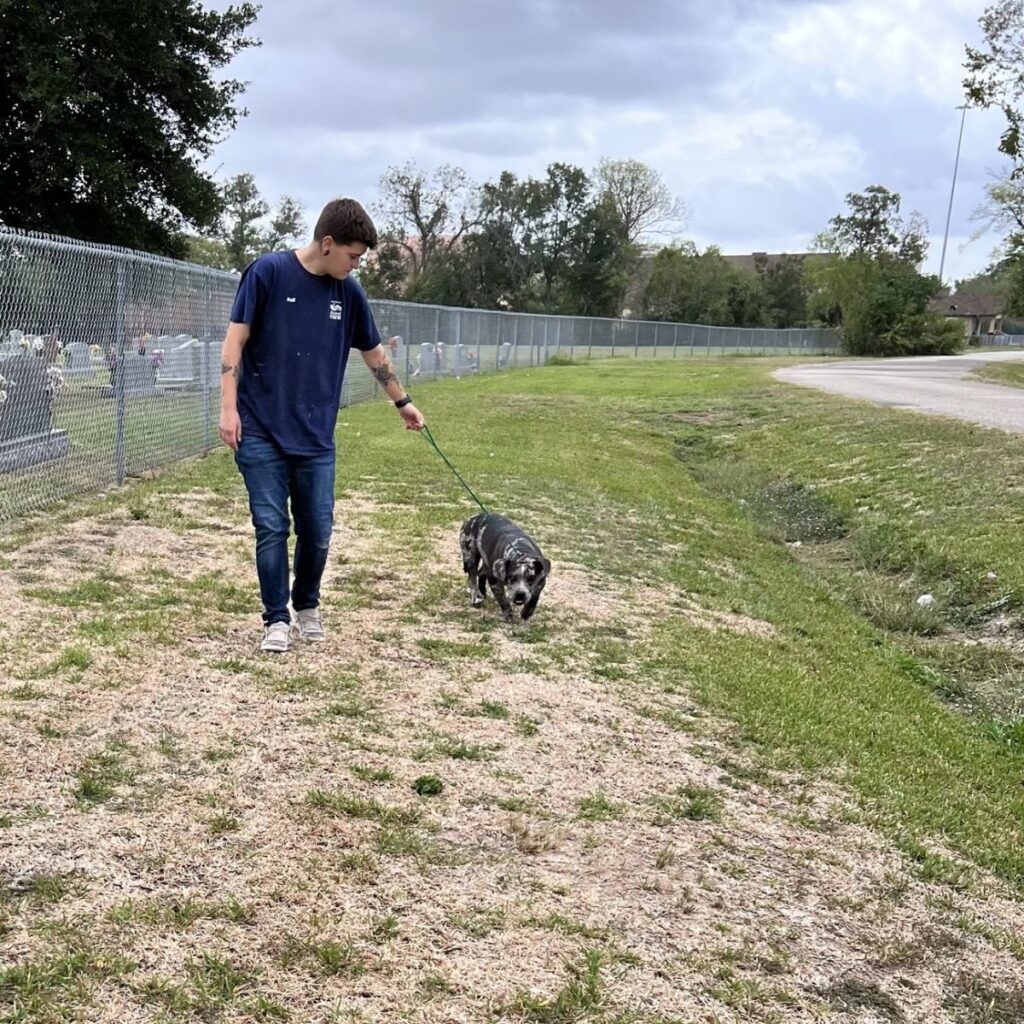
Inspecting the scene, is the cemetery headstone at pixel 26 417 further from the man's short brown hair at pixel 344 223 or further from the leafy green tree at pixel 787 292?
the leafy green tree at pixel 787 292

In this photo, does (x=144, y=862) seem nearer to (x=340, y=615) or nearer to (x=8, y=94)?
(x=340, y=615)

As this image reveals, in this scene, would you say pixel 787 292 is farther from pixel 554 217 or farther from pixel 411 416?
pixel 411 416

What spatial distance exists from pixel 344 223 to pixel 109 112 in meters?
15.9

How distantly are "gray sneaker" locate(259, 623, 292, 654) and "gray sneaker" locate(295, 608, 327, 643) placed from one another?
0.15m

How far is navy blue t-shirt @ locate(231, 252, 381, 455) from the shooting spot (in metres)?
3.73

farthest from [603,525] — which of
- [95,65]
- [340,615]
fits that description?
[95,65]

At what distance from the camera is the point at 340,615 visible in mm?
4605

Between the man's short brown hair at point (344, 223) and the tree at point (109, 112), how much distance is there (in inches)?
559

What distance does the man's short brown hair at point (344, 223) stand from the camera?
3.65 metres

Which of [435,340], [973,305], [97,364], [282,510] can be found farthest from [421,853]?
[973,305]

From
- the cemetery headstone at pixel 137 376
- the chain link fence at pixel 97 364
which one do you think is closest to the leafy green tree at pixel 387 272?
the chain link fence at pixel 97 364

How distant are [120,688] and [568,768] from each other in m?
1.60

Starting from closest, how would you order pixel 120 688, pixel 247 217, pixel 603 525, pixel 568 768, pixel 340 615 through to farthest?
pixel 568 768, pixel 120 688, pixel 340 615, pixel 603 525, pixel 247 217

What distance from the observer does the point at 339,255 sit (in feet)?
12.2
